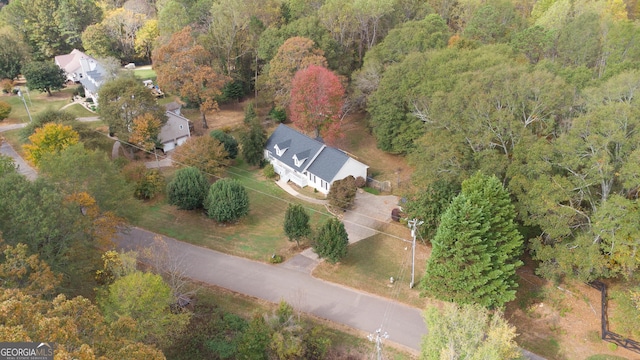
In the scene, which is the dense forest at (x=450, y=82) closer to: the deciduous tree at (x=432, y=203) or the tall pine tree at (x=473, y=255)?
the deciduous tree at (x=432, y=203)

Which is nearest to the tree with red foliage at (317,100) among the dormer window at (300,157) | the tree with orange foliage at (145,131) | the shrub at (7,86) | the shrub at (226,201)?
the dormer window at (300,157)

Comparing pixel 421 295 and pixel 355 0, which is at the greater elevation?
pixel 355 0

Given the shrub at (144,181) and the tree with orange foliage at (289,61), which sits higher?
the tree with orange foliage at (289,61)

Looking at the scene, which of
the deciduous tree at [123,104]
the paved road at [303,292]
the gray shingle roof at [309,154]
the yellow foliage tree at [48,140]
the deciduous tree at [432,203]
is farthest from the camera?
the deciduous tree at [123,104]

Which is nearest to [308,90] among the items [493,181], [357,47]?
[357,47]

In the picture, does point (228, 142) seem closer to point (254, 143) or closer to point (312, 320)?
point (254, 143)

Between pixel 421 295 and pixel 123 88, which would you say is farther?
pixel 123 88

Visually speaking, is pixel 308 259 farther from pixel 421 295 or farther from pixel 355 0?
pixel 355 0
